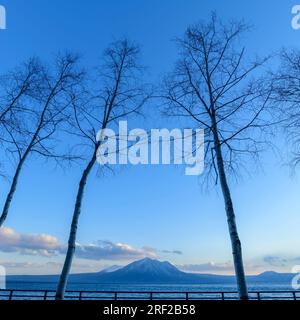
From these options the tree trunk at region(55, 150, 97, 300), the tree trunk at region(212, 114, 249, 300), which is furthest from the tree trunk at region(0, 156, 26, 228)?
the tree trunk at region(212, 114, 249, 300)

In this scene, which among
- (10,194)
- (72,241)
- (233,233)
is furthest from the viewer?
(10,194)

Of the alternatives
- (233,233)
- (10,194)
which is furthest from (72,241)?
(233,233)

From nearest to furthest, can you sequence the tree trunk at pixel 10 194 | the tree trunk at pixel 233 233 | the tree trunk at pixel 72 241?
the tree trunk at pixel 233 233, the tree trunk at pixel 72 241, the tree trunk at pixel 10 194

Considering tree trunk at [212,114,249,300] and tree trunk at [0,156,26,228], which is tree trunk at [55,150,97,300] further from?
tree trunk at [212,114,249,300]

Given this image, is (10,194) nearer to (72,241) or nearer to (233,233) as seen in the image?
(72,241)

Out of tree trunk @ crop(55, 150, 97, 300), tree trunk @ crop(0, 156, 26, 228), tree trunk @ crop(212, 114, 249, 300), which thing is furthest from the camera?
tree trunk @ crop(0, 156, 26, 228)

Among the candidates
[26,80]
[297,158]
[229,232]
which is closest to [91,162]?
[26,80]

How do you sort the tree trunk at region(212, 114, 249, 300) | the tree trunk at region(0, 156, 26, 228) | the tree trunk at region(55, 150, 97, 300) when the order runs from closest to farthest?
1. the tree trunk at region(212, 114, 249, 300)
2. the tree trunk at region(55, 150, 97, 300)
3. the tree trunk at region(0, 156, 26, 228)

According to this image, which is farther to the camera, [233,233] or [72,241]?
[72,241]

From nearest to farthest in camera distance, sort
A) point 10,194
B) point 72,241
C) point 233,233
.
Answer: point 233,233 → point 72,241 → point 10,194

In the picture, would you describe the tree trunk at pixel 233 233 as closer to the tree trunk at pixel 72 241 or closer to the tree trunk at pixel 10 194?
the tree trunk at pixel 72 241

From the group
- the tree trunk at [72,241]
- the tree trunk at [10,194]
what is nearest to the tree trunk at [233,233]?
the tree trunk at [72,241]
